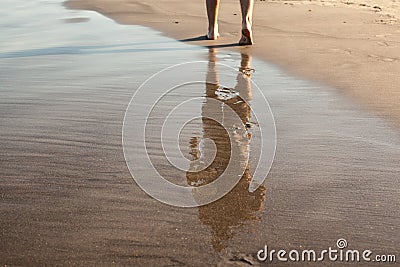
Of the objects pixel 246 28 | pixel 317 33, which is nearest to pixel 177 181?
pixel 246 28

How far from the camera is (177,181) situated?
6.97ft

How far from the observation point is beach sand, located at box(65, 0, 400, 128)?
354 centimetres

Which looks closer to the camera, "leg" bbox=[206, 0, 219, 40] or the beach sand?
the beach sand

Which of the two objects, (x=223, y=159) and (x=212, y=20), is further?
(x=212, y=20)
